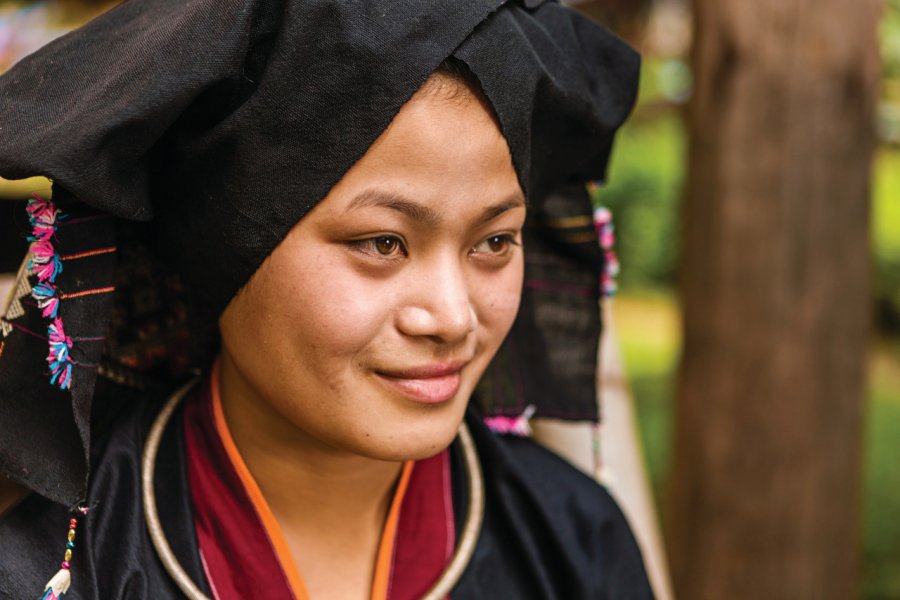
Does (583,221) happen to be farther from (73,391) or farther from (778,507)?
(778,507)

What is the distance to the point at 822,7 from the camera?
2.09 meters

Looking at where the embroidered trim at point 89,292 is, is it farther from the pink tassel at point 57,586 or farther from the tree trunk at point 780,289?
the tree trunk at point 780,289

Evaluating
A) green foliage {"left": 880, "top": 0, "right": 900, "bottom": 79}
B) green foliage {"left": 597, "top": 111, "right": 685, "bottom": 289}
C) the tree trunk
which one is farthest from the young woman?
green foliage {"left": 597, "top": 111, "right": 685, "bottom": 289}

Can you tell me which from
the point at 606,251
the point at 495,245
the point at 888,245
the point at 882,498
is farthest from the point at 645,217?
the point at 495,245

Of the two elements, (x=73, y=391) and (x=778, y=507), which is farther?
(x=778, y=507)

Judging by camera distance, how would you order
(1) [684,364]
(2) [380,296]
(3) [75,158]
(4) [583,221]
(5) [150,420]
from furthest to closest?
(1) [684,364]
(4) [583,221]
(5) [150,420]
(2) [380,296]
(3) [75,158]

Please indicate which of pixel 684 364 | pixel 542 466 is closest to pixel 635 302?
pixel 684 364

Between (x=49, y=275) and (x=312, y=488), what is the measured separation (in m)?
0.40

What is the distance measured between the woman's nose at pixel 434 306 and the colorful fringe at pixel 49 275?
337 millimetres

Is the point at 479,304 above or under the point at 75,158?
under

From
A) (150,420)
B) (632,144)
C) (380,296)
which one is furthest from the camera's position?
(632,144)

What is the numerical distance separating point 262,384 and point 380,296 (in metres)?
0.17

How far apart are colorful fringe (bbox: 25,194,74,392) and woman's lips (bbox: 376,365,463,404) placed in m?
0.31

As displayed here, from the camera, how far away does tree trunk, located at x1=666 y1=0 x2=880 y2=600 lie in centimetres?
213
